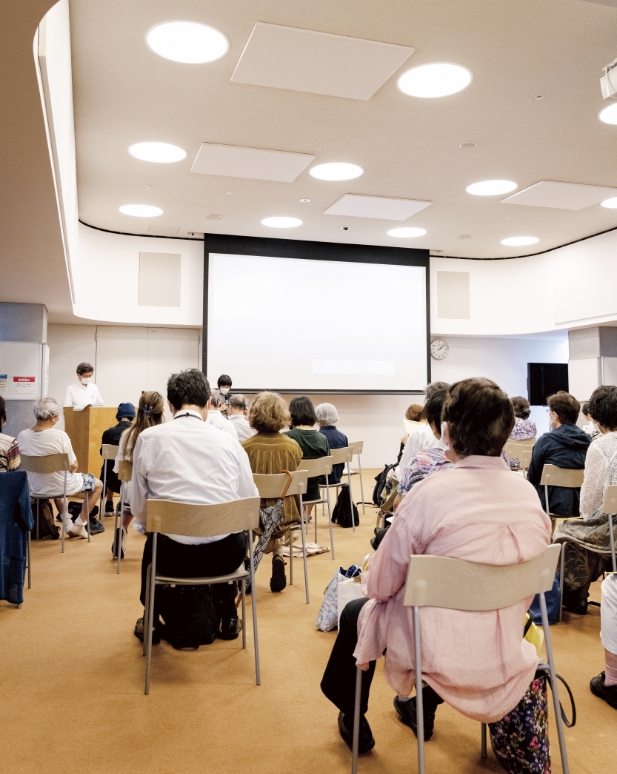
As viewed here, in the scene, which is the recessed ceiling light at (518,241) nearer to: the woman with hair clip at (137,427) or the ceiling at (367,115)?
the ceiling at (367,115)

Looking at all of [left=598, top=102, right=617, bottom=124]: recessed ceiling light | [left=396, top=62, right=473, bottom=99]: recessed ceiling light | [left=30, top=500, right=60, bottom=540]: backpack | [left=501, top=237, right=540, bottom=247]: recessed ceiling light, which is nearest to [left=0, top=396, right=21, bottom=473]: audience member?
[left=30, top=500, right=60, bottom=540]: backpack

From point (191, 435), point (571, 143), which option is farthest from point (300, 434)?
point (571, 143)

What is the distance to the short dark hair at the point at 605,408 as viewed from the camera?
3547 mm

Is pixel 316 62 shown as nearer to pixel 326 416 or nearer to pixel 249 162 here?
pixel 249 162

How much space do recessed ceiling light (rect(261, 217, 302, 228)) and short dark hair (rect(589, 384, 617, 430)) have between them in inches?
252

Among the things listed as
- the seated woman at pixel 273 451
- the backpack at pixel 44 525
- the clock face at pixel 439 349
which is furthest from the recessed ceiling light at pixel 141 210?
the clock face at pixel 439 349

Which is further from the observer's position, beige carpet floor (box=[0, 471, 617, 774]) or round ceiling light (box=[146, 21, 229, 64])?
round ceiling light (box=[146, 21, 229, 64])

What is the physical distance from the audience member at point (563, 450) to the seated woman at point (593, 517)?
68cm

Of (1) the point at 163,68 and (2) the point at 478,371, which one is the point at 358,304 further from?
(1) the point at 163,68

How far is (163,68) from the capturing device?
4.92 meters

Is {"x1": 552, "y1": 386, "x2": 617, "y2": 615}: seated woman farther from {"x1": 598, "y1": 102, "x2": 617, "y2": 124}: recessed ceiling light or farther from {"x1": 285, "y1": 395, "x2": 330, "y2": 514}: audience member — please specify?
{"x1": 598, "y1": 102, "x2": 617, "y2": 124}: recessed ceiling light

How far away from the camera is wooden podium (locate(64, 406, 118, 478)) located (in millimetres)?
8336

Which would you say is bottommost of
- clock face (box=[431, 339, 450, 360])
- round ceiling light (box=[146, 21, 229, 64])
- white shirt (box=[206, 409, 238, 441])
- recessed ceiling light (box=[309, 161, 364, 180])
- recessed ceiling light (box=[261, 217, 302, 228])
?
white shirt (box=[206, 409, 238, 441])

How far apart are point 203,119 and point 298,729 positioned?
16.8ft
